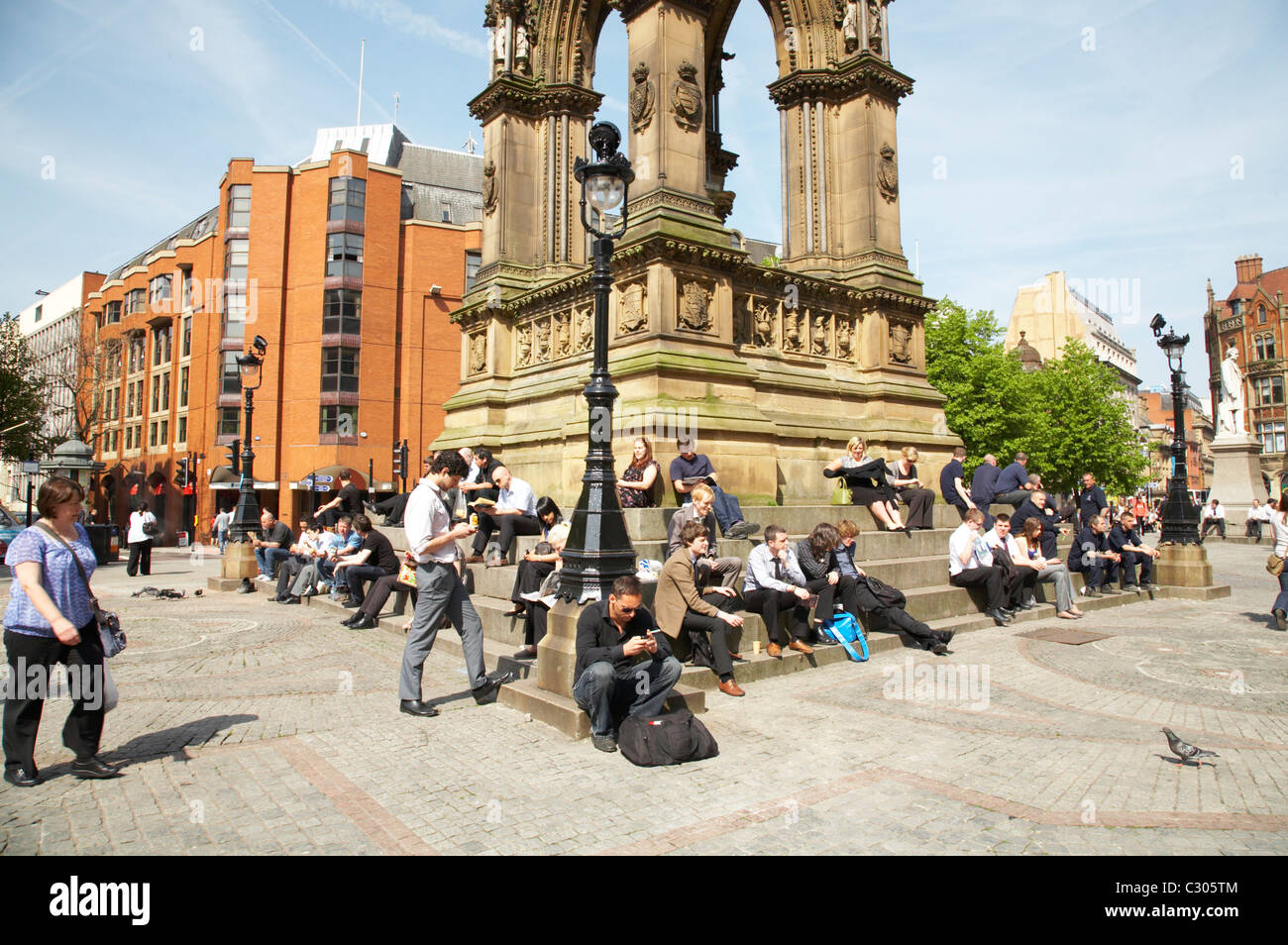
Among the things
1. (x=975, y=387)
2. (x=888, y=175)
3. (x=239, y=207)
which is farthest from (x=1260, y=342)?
(x=239, y=207)

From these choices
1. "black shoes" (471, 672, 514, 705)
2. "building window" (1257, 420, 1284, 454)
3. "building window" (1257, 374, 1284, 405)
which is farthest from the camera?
"building window" (1257, 374, 1284, 405)

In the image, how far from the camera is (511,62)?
1620 cm

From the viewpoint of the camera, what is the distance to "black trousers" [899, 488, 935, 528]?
12789 millimetres

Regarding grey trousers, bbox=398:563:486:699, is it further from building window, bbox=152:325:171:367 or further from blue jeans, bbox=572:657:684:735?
building window, bbox=152:325:171:367

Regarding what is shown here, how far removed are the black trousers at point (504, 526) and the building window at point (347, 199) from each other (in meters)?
42.9

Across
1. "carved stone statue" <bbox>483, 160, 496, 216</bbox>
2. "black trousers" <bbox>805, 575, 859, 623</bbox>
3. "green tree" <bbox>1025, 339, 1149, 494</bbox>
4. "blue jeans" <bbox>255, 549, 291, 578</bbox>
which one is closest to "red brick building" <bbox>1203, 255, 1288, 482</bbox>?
"green tree" <bbox>1025, 339, 1149, 494</bbox>

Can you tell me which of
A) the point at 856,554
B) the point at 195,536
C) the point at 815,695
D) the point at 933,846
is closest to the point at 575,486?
the point at 856,554

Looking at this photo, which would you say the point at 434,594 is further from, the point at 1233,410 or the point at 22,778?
the point at 1233,410

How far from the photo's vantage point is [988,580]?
36.4 ft

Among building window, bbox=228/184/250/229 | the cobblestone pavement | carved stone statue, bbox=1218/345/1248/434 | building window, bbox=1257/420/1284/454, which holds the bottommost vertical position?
the cobblestone pavement

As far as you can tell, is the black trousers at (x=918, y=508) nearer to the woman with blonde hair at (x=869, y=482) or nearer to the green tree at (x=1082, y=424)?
the woman with blonde hair at (x=869, y=482)

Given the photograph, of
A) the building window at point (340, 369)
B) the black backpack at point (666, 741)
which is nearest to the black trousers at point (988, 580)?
the black backpack at point (666, 741)

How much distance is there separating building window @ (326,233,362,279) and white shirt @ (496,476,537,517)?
137 feet

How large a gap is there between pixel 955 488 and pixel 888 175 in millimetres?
6303
